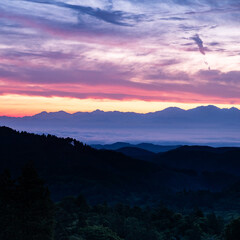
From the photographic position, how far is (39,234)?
51.6 metres

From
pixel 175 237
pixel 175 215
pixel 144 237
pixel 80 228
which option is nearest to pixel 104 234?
pixel 80 228

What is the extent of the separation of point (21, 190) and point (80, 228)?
39410mm

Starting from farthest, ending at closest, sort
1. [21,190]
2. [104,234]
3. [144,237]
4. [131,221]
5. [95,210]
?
[95,210] < [131,221] < [144,237] < [104,234] < [21,190]

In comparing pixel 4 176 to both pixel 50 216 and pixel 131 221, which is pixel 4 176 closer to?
pixel 50 216

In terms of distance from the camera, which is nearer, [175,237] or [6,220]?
[6,220]

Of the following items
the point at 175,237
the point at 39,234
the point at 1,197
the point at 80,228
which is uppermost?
the point at 1,197

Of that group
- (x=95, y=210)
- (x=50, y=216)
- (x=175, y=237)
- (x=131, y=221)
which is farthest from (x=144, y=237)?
(x=50, y=216)

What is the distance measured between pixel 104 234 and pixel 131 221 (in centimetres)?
2560

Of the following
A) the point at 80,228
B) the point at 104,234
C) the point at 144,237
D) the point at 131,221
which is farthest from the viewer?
the point at 131,221

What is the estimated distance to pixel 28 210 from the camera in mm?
51156

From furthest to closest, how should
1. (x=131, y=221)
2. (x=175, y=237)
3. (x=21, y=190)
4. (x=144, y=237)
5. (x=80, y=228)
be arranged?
(x=175, y=237)
(x=131, y=221)
(x=144, y=237)
(x=80, y=228)
(x=21, y=190)

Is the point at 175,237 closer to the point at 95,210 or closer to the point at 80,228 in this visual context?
the point at 95,210

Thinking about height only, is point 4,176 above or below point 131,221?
above

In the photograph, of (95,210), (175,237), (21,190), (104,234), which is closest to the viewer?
(21,190)
